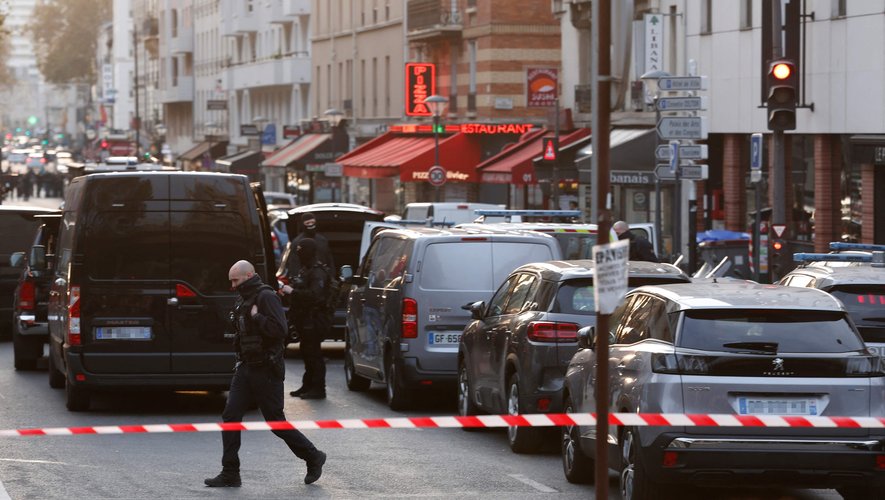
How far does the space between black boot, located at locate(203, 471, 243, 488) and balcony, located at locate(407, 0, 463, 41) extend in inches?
1809

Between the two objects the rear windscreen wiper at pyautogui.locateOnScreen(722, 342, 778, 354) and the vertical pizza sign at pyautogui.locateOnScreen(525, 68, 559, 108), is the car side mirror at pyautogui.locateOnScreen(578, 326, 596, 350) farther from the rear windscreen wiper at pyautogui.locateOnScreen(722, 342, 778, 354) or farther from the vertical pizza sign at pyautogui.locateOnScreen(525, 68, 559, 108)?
the vertical pizza sign at pyautogui.locateOnScreen(525, 68, 559, 108)

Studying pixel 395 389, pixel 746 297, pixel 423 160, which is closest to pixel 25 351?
pixel 395 389

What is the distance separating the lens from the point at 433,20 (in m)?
59.9

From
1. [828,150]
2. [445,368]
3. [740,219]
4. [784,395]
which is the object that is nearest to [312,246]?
[445,368]

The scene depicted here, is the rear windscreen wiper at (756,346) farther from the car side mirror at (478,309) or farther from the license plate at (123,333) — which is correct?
the license plate at (123,333)

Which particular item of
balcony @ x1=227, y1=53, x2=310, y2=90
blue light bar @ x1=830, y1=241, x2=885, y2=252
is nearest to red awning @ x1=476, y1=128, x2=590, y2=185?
balcony @ x1=227, y1=53, x2=310, y2=90

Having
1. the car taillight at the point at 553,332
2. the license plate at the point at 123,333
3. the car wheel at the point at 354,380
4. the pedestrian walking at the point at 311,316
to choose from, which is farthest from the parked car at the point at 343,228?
the car taillight at the point at 553,332

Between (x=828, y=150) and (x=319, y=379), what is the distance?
17.3 meters

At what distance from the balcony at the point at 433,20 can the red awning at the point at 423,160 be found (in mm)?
3150

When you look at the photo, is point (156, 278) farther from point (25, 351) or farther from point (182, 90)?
point (182, 90)

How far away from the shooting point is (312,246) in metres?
20.4

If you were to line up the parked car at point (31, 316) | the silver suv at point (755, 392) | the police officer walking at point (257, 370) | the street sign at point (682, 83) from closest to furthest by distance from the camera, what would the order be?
the silver suv at point (755, 392) → the police officer walking at point (257, 370) → the parked car at point (31, 316) → the street sign at point (682, 83)

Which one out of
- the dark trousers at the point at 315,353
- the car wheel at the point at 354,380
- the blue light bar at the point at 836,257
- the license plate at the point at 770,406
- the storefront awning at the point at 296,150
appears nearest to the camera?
the license plate at the point at 770,406

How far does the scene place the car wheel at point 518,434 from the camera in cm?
1527
